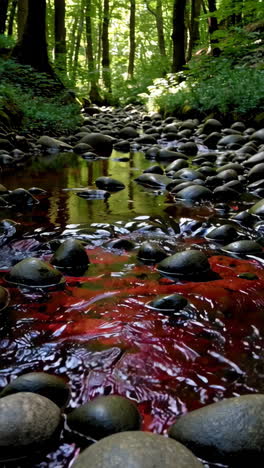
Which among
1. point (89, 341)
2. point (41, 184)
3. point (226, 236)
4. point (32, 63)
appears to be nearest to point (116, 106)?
point (32, 63)

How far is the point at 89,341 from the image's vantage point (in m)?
1.73

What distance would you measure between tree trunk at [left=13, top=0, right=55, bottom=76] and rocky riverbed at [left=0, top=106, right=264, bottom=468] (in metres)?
7.51

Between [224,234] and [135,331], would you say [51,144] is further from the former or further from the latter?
[135,331]

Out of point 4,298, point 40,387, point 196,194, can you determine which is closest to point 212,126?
point 196,194

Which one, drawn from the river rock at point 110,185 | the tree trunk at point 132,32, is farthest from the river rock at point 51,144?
the tree trunk at point 132,32

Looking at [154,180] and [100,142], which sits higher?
[100,142]

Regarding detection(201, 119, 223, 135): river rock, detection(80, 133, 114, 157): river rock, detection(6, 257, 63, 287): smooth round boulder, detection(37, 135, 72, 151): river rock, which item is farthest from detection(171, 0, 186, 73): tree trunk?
detection(6, 257, 63, 287): smooth round boulder

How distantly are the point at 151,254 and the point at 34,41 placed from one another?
9.66m

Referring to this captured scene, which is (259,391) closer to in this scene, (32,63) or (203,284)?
(203,284)

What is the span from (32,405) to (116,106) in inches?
785

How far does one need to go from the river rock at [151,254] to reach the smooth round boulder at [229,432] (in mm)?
1390

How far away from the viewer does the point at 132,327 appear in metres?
1.83

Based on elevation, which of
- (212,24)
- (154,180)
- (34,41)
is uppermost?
(212,24)

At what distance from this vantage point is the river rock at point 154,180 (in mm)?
4789
